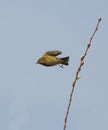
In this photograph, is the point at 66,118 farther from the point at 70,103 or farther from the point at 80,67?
the point at 80,67

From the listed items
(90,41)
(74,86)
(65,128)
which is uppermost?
(90,41)

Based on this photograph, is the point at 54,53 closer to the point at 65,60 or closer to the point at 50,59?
the point at 50,59

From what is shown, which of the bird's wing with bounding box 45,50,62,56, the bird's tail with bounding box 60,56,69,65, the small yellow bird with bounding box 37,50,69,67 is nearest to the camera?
the small yellow bird with bounding box 37,50,69,67

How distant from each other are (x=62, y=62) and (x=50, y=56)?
1.39 ft

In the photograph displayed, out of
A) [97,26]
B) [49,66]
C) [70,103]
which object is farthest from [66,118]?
[97,26]

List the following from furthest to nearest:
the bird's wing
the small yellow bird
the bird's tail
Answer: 1. the bird's tail
2. the bird's wing
3. the small yellow bird

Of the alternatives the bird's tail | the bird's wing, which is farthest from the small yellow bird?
the bird's tail

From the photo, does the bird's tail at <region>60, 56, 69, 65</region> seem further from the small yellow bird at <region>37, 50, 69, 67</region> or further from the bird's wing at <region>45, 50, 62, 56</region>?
the bird's wing at <region>45, 50, 62, 56</region>

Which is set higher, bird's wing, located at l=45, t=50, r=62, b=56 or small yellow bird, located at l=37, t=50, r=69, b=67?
bird's wing, located at l=45, t=50, r=62, b=56

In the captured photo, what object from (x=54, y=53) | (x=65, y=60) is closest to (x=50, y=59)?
(x=54, y=53)

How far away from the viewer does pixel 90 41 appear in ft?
20.9

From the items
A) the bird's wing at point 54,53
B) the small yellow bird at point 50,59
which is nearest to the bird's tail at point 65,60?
the small yellow bird at point 50,59

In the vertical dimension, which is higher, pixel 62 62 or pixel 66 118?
pixel 62 62

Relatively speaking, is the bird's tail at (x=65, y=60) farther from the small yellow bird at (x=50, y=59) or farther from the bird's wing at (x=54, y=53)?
the bird's wing at (x=54, y=53)
